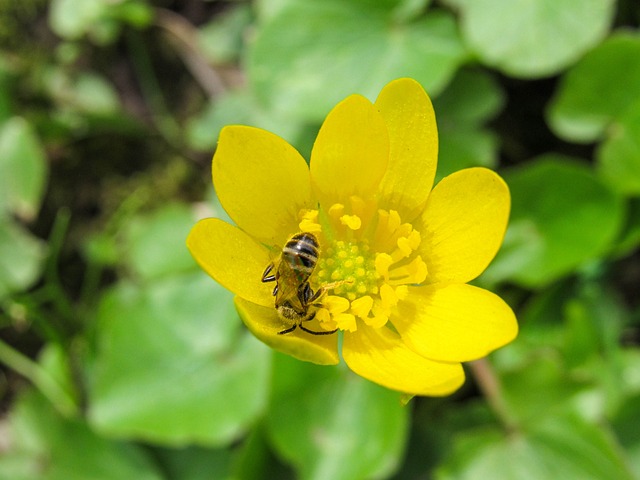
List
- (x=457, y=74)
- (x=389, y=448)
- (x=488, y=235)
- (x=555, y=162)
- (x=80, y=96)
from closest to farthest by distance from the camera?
Answer: 1. (x=488, y=235)
2. (x=389, y=448)
3. (x=555, y=162)
4. (x=457, y=74)
5. (x=80, y=96)

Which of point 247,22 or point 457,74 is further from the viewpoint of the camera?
point 247,22

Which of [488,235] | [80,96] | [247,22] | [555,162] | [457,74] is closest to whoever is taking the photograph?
[488,235]

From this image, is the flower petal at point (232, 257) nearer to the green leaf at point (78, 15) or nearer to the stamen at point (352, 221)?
the stamen at point (352, 221)

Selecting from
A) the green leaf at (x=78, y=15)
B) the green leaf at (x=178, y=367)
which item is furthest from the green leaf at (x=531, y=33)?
the green leaf at (x=78, y=15)

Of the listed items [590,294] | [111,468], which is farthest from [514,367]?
[111,468]

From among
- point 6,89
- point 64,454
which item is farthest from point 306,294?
point 6,89

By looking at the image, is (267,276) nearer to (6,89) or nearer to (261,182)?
(261,182)

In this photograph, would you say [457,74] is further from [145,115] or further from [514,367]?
[145,115]
